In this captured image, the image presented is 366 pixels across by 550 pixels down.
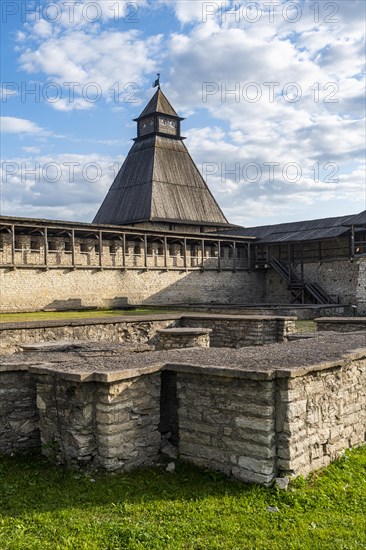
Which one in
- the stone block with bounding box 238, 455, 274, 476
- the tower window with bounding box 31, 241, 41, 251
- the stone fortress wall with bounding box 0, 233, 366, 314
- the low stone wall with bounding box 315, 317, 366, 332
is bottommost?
the stone block with bounding box 238, 455, 274, 476

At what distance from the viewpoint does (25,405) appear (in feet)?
21.3

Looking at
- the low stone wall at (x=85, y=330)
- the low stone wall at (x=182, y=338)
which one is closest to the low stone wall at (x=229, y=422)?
the low stone wall at (x=182, y=338)

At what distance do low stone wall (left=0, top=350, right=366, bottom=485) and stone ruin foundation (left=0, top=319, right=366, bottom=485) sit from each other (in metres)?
0.01

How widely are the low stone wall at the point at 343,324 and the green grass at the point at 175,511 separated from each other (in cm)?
538

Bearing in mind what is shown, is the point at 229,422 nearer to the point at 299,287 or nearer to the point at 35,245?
the point at 35,245

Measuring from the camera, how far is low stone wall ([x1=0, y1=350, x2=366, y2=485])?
208 inches

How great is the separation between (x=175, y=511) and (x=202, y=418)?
3.92 ft

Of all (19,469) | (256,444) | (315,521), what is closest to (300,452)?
(256,444)

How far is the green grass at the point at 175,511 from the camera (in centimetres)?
419

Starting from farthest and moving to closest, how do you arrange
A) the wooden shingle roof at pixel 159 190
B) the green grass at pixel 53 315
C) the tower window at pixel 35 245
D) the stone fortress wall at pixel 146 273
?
the wooden shingle roof at pixel 159 190 < the tower window at pixel 35 245 < the stone fortress wall at pixel 146 273 < the green grass at pixel 53 315

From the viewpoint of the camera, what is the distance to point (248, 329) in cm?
1213

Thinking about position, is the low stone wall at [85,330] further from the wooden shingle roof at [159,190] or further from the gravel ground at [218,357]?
the wooden shingle roof at [159,190]

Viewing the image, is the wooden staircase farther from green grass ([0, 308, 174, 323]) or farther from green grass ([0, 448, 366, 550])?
green grass ([0, 448, 366, 550])

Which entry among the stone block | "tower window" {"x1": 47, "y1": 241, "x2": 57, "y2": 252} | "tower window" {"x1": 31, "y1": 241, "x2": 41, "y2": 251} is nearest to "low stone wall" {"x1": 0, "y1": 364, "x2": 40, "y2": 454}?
the stone block
